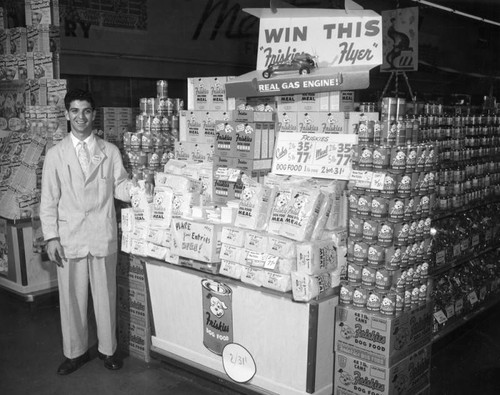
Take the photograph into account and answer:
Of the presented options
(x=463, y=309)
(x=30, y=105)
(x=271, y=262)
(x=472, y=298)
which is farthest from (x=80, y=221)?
(x=472, y=298)

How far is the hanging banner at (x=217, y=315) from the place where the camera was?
14.0 ft

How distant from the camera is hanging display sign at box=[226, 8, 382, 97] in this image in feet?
13.8

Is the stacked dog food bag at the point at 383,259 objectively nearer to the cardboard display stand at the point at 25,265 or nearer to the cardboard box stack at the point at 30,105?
the cardboard display stand at the point at 25,265

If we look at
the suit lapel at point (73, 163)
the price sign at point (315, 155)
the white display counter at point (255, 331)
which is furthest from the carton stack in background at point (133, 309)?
the price sign at point (315, 155)

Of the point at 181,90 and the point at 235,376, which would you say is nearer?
the point at 235,376

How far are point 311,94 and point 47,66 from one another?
144 inches

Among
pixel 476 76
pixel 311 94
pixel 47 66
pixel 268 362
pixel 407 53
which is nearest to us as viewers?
pixel 268 362

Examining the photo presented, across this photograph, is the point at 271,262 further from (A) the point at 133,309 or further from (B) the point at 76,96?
(B) the point at 76,96

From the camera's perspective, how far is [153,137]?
4961mm

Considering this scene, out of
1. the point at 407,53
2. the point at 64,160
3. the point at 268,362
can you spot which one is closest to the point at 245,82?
the point at 64,160

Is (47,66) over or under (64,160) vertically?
over

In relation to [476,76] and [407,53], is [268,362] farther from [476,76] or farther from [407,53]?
[476,76]

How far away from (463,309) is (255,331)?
238cm

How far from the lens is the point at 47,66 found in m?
6.70
